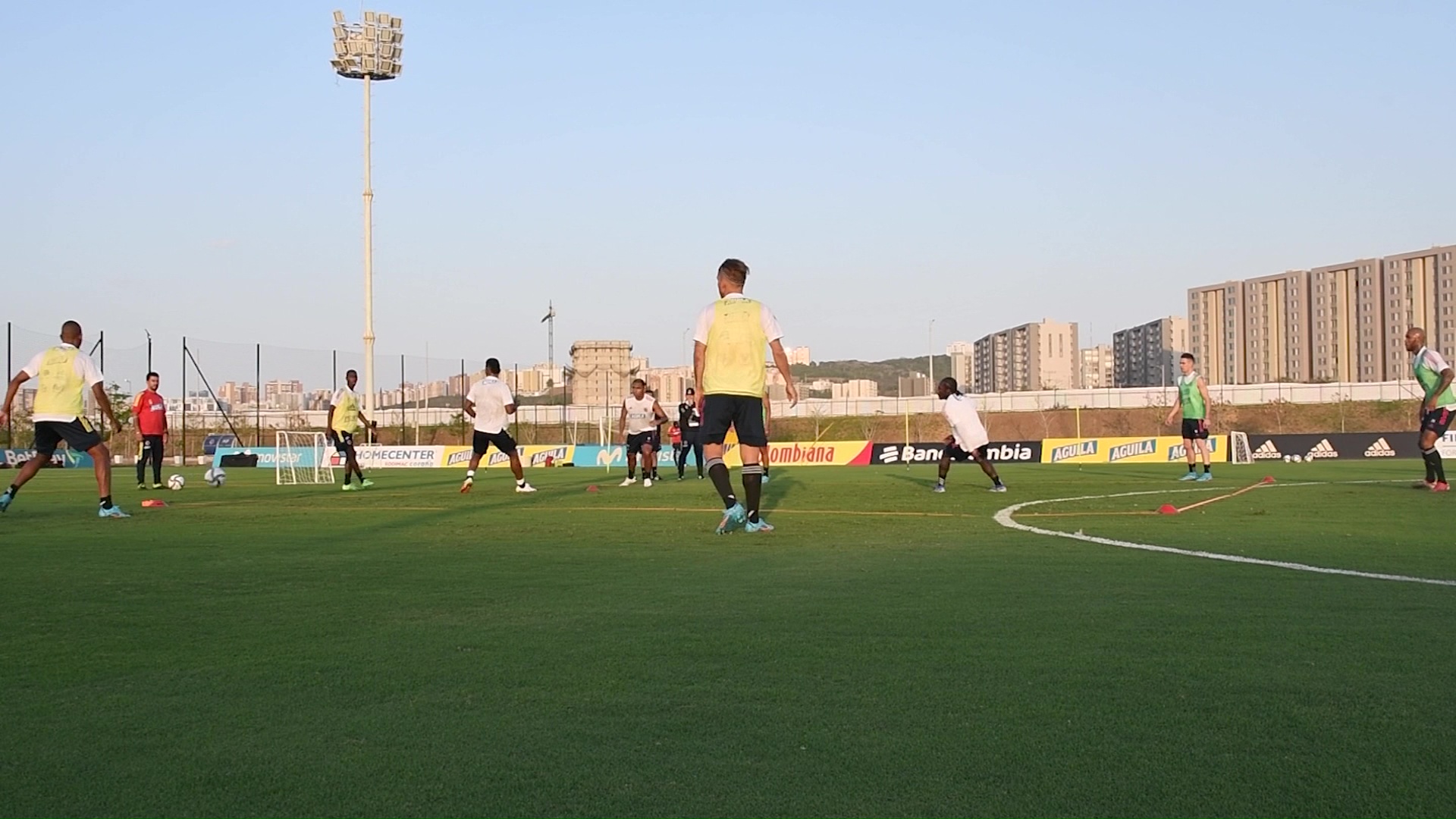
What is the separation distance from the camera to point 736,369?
30.7ft

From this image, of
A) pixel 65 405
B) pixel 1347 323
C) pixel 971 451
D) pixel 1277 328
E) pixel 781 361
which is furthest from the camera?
pixel 1277 328

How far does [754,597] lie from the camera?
16.9 ft

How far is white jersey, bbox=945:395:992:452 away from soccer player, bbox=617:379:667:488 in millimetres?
5295

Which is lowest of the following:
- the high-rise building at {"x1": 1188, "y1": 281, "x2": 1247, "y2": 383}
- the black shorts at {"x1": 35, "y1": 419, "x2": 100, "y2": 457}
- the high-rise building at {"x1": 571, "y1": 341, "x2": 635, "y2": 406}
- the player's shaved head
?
the black shorts at {"x1": 35, "y1": 419, "x2": 100, "y2": 457}

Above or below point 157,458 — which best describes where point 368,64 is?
above

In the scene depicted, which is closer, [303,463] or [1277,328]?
[303,463]

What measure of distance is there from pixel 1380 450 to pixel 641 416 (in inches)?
929

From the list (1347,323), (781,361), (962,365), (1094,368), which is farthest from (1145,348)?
(781,361)

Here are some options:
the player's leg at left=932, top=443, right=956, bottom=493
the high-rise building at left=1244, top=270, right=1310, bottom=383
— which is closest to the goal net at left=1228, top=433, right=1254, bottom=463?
the player's leg at left=932, top=443, right=956, bottom=493

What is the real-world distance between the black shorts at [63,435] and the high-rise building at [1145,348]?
515 feet

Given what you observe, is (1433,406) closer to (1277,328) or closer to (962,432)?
Answer: (962,432)

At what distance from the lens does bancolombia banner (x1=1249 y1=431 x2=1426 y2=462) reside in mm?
33562

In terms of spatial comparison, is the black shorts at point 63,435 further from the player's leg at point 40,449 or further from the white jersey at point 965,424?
the white jersey at point 965,424

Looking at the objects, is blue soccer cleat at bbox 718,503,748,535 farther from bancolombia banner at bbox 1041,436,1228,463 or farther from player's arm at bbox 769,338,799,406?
bancolombia banner at bbox 1041,436,1228,463
